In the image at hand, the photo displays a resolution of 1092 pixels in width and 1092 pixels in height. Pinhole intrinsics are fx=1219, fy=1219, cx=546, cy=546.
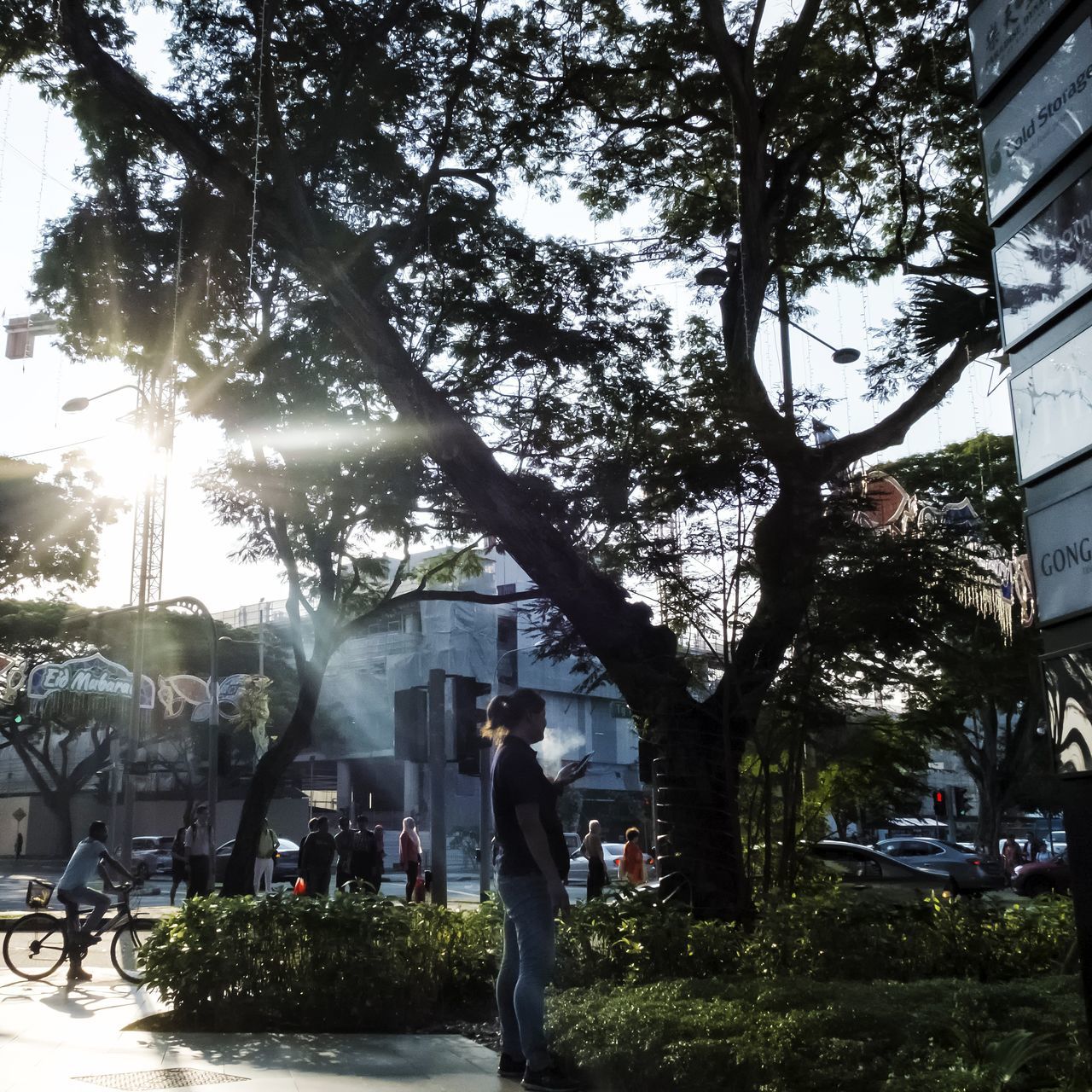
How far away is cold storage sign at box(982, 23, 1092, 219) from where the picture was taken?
163 inches

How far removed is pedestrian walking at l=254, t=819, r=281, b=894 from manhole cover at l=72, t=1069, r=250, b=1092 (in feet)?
38.7

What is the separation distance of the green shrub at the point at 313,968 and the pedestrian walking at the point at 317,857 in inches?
328

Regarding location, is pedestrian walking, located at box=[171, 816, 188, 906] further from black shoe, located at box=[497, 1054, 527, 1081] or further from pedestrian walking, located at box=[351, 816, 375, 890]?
black shoe, located at box=[497, 1054, 527, 1081]

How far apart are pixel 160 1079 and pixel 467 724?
568 centimetres

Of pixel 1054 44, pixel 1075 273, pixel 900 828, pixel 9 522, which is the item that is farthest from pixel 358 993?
pixel 900 828

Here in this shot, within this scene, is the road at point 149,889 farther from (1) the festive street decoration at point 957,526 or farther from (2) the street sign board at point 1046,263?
(2) the street sign board at point 1046,263

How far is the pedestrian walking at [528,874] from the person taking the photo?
5.41 metres

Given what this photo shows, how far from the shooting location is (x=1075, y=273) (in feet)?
13.6

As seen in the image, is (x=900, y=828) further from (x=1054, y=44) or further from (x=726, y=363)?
(x=1054, y=44)

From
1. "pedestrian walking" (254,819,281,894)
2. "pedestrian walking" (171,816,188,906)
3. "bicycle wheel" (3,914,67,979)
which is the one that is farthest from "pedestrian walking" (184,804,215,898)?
"pedestrian walking" (171,816,188,906)

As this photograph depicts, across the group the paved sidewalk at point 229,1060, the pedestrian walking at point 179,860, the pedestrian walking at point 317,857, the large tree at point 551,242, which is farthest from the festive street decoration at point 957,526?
the pedestrian walking at point 179,860

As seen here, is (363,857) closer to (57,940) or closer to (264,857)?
(264,857)

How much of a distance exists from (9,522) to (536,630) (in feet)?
86.3

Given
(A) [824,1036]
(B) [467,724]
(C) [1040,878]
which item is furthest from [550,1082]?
(C) [1040,878]
